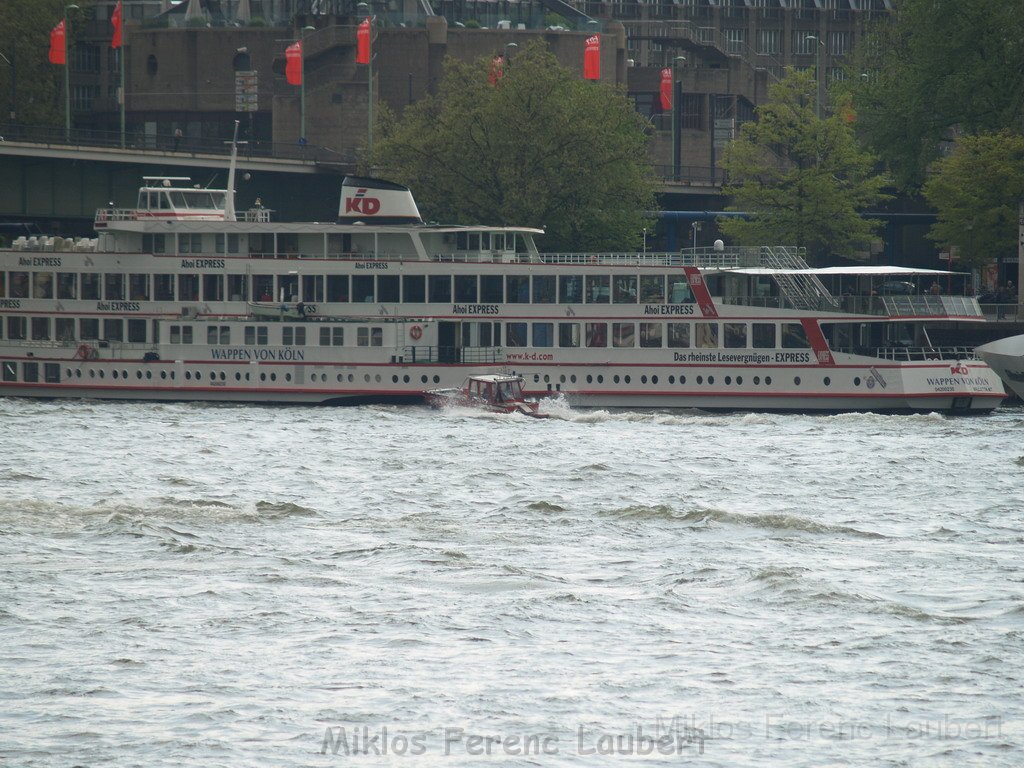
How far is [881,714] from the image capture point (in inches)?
844

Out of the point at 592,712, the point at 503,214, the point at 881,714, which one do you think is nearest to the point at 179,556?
the point at 592,712

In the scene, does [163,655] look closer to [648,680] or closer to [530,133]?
[648,680]

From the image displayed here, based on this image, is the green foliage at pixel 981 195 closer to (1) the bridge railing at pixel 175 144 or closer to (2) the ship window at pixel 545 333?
(2) the ship window at pixel 545 333

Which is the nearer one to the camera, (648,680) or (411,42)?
(648,680)

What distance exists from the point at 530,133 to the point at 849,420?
28.9 metres

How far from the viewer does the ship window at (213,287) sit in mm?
57750

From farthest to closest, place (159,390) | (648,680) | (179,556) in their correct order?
(159,390) < (179,556) < (648,680)

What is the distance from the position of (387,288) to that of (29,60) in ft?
203

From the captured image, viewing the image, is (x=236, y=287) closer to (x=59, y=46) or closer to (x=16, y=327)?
(x=16, y=327)

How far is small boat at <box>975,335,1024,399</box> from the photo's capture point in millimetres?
52344

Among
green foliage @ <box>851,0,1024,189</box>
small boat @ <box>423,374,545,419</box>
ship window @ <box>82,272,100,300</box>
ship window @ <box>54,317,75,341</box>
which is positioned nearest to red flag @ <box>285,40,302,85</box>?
green foliage @ <box>851,0,1024,189</box>

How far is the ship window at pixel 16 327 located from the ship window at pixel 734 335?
22723 millimetres

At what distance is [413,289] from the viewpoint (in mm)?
56812

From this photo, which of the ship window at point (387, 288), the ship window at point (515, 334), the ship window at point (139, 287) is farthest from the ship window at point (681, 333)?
the ship window at point (139, 287)
